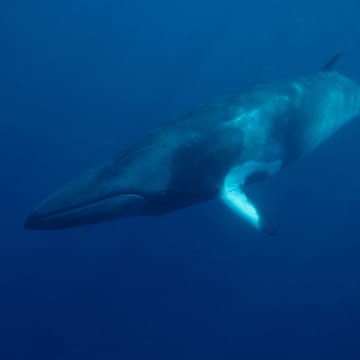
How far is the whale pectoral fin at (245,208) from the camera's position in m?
8.38

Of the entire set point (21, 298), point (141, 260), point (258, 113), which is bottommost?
point (258, 113)

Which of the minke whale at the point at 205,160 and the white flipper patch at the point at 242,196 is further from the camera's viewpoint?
the white flipper patch at the point at 242,196

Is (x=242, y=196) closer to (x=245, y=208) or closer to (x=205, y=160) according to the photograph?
(x=245, y=208)

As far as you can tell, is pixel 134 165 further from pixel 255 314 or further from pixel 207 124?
pixel 255 314

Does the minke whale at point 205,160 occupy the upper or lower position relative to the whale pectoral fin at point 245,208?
upper

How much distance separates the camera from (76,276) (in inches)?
669

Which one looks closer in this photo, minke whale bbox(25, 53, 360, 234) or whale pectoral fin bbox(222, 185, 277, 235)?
minke whale bbox(25, 53, 360, 234)

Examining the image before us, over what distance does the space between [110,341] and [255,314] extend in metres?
4.92

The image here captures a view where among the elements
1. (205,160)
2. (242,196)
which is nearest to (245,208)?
(242,196)

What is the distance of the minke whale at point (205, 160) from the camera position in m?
7.24

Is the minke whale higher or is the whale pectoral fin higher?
the minke whale

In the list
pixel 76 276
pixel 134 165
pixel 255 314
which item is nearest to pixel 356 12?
pixel 255 314

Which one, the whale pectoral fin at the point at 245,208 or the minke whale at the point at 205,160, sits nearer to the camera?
the minke whale at the point at 205,160

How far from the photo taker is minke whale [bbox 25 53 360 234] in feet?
23.8
